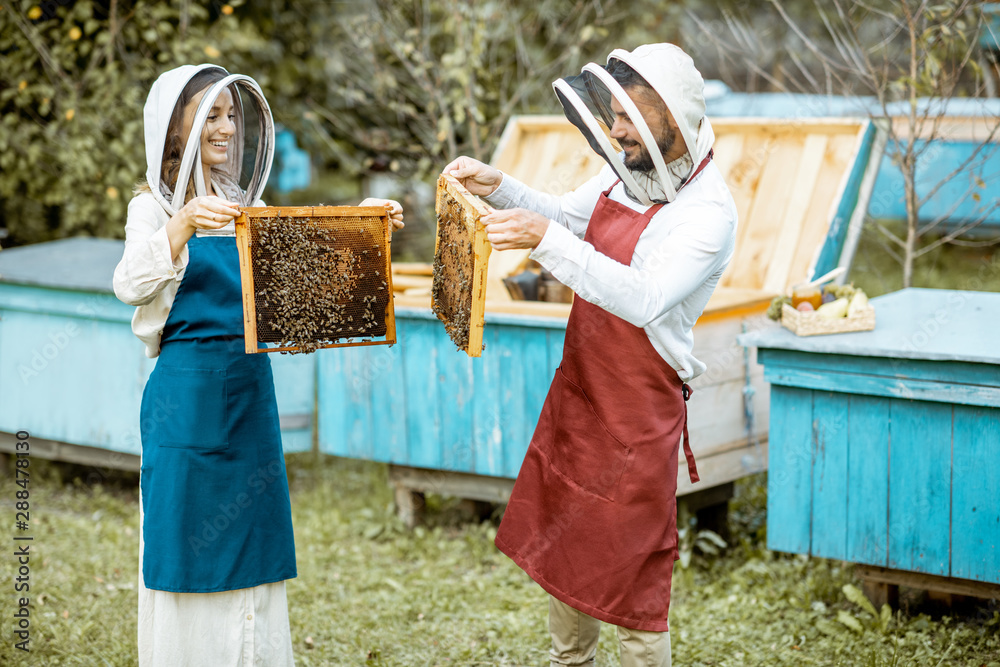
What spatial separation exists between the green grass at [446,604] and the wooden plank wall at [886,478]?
402 mm

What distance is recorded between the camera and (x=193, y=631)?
318cm

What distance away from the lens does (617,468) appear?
2916 mm

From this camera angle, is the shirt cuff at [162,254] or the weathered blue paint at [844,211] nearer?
the shirt cuff at [162,254]

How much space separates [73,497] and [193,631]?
342 cm

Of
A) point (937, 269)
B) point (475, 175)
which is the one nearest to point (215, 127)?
point (475, 175)

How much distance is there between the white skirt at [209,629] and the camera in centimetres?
315

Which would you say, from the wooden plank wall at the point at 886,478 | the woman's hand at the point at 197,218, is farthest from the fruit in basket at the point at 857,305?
the woman's hand at the point at 197,218

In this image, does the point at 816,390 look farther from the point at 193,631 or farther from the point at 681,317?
the point at 193,631

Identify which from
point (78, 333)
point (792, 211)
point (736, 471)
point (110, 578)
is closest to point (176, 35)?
point (78, 333)

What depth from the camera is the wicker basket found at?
157 inches

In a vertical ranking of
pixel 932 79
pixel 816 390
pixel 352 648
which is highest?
pixel 932 79

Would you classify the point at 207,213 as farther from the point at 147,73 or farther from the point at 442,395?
the point at 147,73

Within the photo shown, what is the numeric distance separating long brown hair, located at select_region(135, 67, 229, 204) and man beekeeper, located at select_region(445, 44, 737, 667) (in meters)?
0.89

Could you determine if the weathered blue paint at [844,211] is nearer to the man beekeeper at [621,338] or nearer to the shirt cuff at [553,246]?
the man beekeeper at [621,338]
